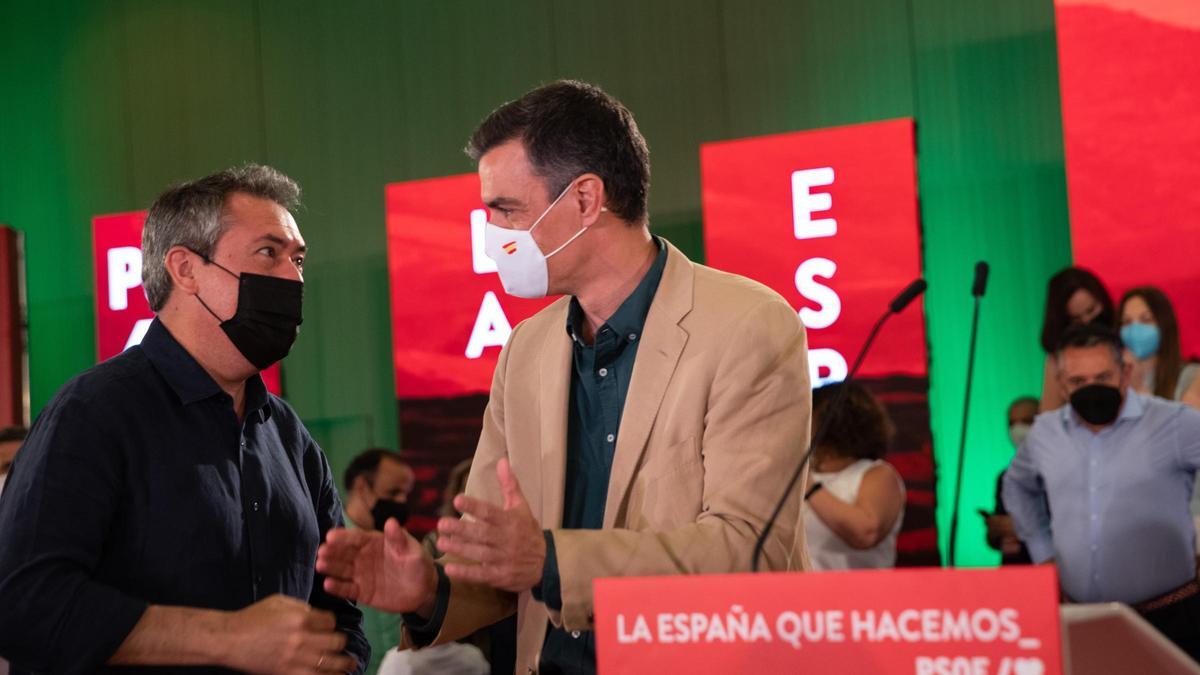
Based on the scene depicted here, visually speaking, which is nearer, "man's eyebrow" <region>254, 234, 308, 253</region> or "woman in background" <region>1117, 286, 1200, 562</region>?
"man's eyebrow" <region>254, 234, 308, 253</region>

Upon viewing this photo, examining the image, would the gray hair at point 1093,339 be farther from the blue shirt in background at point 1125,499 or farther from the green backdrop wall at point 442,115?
the green backdrop wall at point 442,115

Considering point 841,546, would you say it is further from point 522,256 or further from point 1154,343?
point 522,256

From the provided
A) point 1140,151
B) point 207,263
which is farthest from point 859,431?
point 207,263

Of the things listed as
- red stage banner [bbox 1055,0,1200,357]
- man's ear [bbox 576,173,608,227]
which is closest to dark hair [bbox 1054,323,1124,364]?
red stage banner [bbox 1055,0,1200,357]

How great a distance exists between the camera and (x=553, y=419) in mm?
2174

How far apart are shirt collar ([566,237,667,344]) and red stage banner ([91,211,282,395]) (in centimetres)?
464

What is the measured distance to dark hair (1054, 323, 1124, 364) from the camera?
4176 millimetres

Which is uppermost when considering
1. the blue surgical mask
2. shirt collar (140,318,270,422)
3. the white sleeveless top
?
shirt collar (140,318,270,422)

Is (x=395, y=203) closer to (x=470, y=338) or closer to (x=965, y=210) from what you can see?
(x=470, y=338)

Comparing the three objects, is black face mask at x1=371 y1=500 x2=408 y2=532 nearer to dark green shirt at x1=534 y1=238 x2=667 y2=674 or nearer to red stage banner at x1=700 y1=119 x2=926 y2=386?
red stage banner at x1=700 y1=119 x2=926 y2=386

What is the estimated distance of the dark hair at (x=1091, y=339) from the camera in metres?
4.18

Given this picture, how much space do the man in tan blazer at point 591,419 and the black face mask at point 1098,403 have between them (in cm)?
234

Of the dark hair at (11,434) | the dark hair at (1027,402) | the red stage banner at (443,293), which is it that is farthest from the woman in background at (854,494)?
the dark hair at (11,434)

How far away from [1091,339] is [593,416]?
8.39 feet
